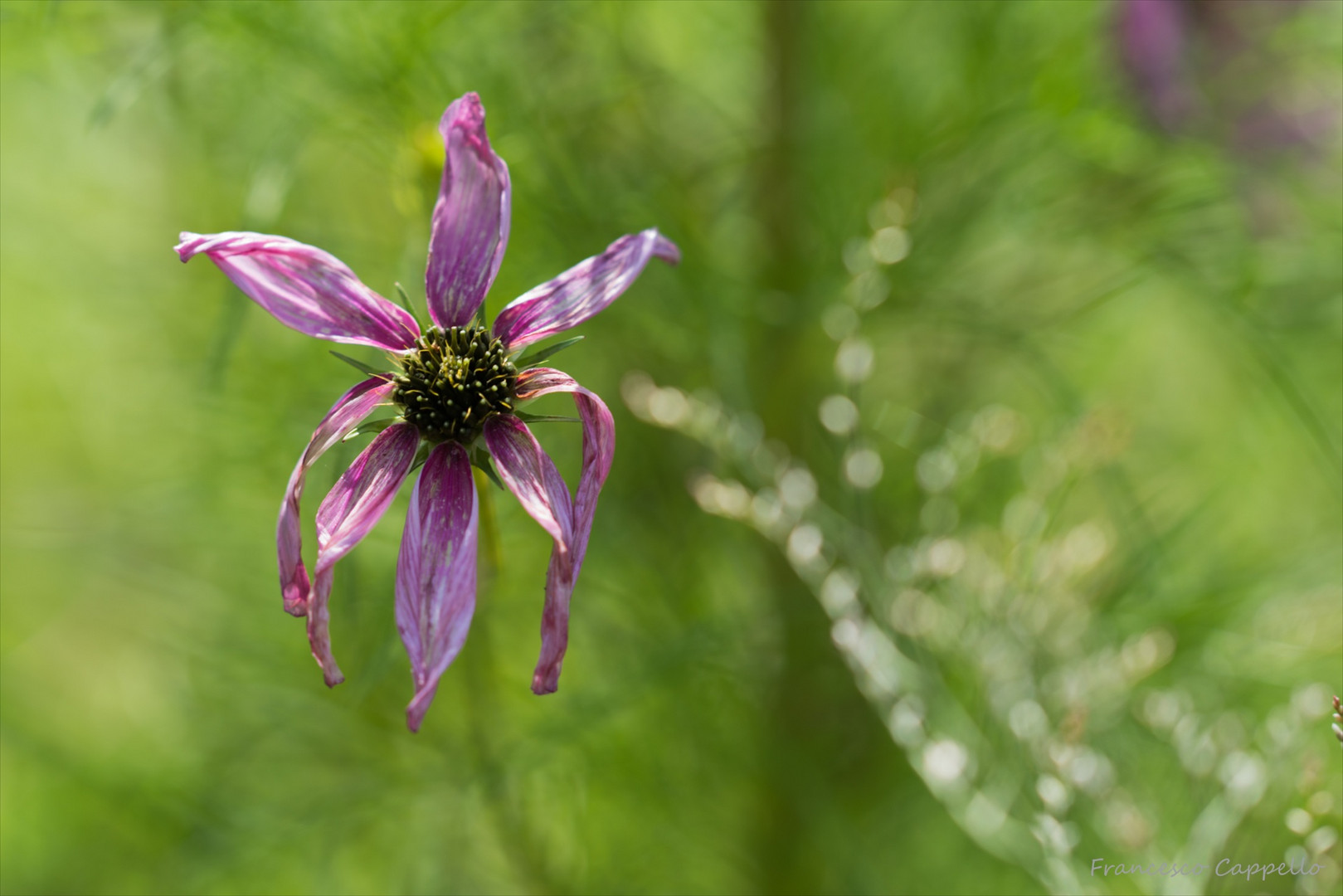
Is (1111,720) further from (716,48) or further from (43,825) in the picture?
(43,825)

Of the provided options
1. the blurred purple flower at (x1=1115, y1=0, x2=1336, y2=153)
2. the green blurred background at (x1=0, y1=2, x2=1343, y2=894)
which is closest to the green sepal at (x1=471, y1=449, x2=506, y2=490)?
the green blurred background at (x1=0, y1=2, x2=1343, y2=894)

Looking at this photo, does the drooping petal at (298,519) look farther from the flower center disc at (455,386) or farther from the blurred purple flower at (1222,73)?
the blurred purple flower at (1222,73)

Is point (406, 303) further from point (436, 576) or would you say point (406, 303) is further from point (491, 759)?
point (491, 759)

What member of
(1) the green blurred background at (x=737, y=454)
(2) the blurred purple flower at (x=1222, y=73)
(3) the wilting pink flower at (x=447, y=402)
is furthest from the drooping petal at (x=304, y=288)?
(2) the blurred purple flower at (x=1222, y=73)

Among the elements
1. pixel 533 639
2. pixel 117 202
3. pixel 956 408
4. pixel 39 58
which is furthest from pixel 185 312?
pixel 956 408

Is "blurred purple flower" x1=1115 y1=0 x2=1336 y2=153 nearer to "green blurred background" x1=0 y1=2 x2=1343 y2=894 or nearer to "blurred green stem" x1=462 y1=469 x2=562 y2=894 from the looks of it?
"green blurred background" x1=0 y1=2 x2=1343 y2=894

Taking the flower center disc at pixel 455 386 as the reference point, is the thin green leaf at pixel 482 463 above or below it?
below

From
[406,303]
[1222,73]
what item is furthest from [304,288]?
[1222,73]
